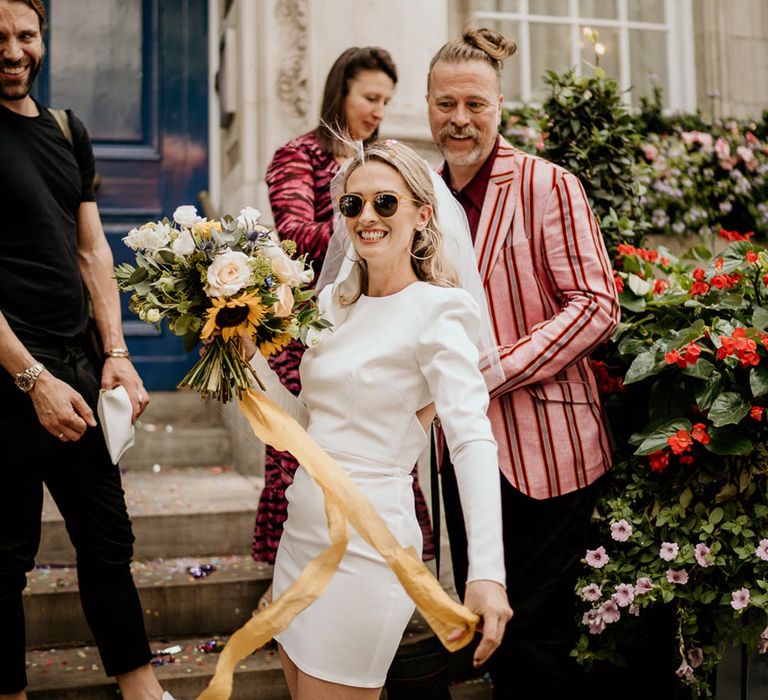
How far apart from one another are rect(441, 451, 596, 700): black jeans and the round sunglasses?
3.15ft

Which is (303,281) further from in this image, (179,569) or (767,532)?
(179,569)

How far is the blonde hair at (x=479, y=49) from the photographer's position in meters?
2.84

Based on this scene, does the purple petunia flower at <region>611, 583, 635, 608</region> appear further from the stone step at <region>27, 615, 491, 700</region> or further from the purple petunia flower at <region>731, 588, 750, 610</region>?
the stone step at <region>27, 615, 491, 700</region>

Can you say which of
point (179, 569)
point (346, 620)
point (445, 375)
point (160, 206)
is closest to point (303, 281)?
point (445, 375)

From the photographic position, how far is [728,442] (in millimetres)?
2834

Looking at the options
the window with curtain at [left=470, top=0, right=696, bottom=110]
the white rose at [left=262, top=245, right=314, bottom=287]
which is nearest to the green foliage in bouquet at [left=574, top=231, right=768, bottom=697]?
the white rose at [left=262, top=245, right=314, bottom=287]

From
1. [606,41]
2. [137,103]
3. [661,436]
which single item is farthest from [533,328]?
[606,41]

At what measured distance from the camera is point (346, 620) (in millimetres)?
2078

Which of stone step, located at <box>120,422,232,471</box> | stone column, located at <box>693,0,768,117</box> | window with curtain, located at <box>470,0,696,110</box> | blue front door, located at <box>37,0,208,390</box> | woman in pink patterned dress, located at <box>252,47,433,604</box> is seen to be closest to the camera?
woman in pink patterned dress, located at <box>252,47,433,604</box>

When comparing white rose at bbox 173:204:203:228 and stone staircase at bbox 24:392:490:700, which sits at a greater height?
white rose at bbox 173:204:203:228

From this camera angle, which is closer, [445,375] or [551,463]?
[445,375]

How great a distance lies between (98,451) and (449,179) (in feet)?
4.61

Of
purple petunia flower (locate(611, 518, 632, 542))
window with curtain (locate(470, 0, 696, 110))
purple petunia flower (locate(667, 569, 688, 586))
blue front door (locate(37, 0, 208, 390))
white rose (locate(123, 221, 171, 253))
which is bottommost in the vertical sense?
purple petunia flower (locate(667, 569, 688, 586))

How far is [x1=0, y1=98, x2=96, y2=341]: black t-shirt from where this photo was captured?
282 cm
